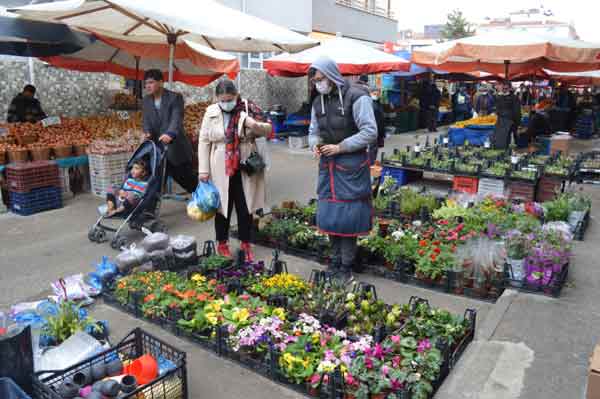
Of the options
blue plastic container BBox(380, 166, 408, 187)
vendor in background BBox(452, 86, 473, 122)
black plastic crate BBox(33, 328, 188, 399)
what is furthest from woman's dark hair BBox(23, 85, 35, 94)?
vendor in background BBox(452, 86, 473, 122)

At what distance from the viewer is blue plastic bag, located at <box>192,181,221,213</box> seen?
204 inches

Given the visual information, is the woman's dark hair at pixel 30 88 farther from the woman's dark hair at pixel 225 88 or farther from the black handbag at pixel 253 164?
the black handbag at pixel 253 164

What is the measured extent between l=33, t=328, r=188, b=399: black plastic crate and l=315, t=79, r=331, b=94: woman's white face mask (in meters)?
2.49

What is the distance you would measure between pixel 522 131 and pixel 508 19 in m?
88.3

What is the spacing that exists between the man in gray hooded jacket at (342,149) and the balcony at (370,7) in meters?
18.6

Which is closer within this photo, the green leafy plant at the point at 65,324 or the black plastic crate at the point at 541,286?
the green leafy plant at the point at 65,324

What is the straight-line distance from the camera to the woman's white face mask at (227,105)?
525 centimetres

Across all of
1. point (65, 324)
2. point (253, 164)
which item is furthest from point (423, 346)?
point (253, 164)

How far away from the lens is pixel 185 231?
22.9ft

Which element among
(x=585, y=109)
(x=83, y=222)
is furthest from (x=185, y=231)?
(x=585, y=109)

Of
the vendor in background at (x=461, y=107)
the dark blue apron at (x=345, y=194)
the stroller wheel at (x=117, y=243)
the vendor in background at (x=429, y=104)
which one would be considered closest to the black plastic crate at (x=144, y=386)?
the dark blue apron at (x=345, y=194)

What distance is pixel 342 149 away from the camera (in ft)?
14.9

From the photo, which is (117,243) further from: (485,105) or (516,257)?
(485,105)

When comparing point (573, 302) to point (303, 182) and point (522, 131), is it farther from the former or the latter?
point (522, 131)
